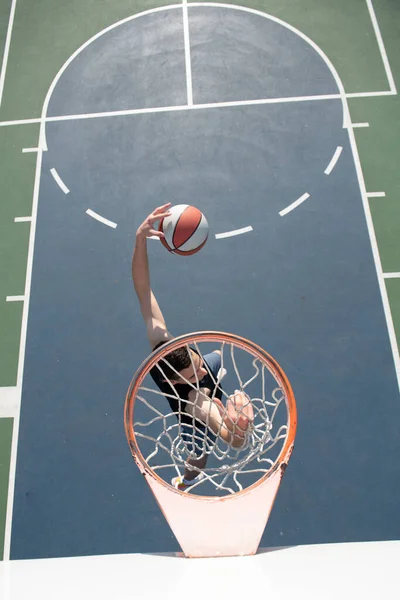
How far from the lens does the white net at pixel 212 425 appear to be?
453 cm

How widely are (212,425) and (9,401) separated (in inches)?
113

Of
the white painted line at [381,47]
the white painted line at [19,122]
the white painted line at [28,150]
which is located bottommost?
the white painted line at [28,150]

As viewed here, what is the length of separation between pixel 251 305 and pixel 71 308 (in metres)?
2.09

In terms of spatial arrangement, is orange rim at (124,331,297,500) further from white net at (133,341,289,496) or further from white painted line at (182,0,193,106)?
white painted line at (182,0,193,106)

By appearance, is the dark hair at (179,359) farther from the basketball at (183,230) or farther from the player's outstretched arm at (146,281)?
the basketball at (183,230)

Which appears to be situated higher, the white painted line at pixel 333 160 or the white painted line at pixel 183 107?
the white painted line at pixel 183 107

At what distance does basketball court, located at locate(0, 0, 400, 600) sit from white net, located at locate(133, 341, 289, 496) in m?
0.30

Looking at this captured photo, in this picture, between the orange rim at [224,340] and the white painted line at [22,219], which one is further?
the white painted line at [22,219]

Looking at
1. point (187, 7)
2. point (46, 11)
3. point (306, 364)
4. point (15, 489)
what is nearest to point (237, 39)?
point (187, 7)

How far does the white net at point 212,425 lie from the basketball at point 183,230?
1.01 metres

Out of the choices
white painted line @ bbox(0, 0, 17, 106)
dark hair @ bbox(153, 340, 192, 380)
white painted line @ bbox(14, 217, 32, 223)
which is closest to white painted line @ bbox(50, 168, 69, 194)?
white painted line @ bbox(14, 217, 32, 223)

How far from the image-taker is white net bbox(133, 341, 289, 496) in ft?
14.9

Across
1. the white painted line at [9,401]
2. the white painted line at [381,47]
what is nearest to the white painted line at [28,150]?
the white painted line at [9,401]

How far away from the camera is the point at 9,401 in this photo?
653cm
